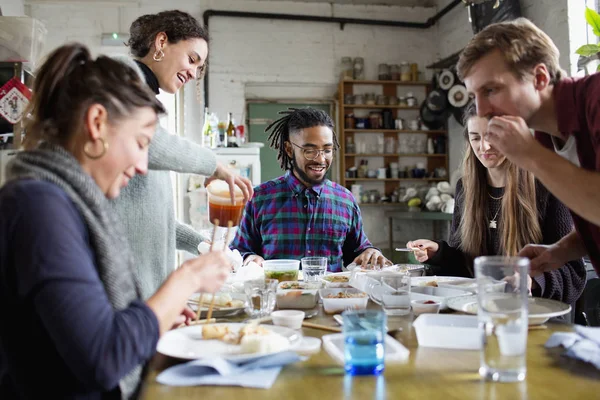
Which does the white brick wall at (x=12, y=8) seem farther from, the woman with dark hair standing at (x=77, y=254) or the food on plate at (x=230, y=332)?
the food on plate at (x=230, y=332)

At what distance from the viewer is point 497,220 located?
7.55 feet

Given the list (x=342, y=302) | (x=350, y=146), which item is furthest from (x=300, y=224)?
(x=350, y=146)

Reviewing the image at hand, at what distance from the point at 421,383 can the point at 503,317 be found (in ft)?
0.63

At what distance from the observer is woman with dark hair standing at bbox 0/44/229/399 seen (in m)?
0.85

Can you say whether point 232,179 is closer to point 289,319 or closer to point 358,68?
point 289,319

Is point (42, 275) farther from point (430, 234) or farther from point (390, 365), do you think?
point (430, 234)

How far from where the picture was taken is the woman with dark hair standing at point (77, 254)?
0.85 meters

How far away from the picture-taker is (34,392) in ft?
3.02

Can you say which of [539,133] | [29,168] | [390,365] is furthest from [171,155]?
[539,133]

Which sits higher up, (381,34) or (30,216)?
(381,34)

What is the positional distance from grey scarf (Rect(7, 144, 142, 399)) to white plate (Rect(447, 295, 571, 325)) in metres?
0.85

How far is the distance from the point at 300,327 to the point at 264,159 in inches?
203

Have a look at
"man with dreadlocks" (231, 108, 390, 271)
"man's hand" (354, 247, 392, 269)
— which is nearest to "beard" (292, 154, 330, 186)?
"man with dreadlocks" (231, 108, 390, 271)

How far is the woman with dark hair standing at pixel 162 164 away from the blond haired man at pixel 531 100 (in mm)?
790
